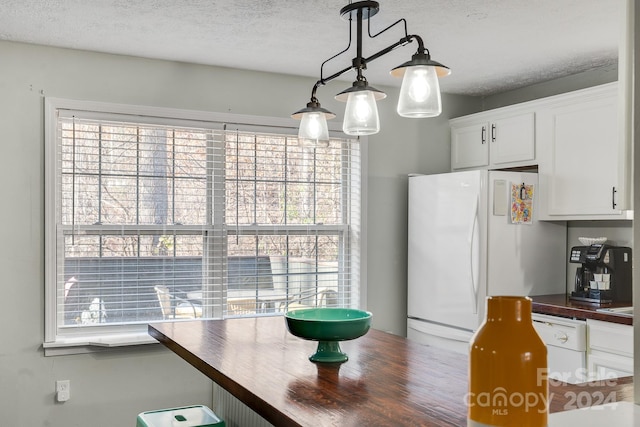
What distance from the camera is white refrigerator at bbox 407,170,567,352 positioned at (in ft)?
12.6

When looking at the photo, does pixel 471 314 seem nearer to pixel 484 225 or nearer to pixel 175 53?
pixel 484 225

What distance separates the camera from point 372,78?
427cm

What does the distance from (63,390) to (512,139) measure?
123 inches

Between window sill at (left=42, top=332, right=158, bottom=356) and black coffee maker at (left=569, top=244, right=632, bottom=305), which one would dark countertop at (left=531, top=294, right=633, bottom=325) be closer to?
black coffee maker at (left=569, top=244, right=632, bottom=305)

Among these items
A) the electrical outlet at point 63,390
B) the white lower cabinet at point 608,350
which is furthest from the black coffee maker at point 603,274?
the electrical outlet at point 63,390

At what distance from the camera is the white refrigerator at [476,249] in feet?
12.6

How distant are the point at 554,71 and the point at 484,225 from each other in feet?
3.65

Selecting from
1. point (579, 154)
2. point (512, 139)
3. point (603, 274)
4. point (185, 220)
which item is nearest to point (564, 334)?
point (603, 274)

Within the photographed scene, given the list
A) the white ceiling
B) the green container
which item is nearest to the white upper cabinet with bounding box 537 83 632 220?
Answer: the white ceiling

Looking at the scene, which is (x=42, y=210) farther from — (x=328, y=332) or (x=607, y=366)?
(x=607, y=366)

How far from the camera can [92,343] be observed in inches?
140

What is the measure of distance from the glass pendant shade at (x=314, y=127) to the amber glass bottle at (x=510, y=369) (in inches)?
63.1

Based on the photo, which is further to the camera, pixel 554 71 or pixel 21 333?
pixel 554 71

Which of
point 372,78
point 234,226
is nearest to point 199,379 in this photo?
point 234,226
